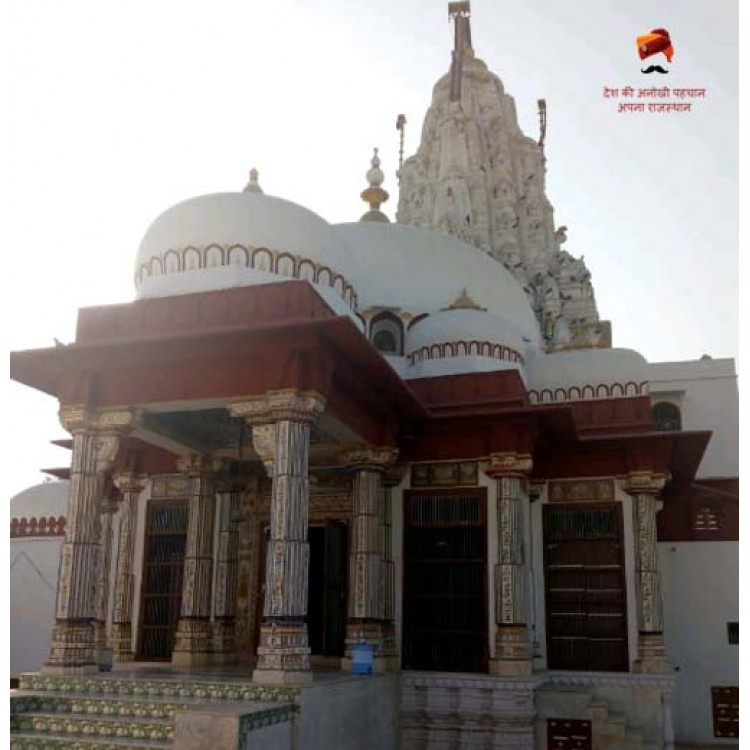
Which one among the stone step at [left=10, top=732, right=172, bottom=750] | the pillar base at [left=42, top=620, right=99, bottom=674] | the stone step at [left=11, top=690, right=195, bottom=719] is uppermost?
the pillar base at [left=42, top=620, right=99, bottom=674]

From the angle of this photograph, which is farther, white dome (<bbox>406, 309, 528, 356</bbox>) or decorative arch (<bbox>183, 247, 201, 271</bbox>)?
white dome (<bbox>406, 309, 528, 356</bbox>)

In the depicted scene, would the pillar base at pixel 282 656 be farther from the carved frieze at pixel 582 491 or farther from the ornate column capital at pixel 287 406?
the carved frieze at pixel 582 491

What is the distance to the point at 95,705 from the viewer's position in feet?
31.6

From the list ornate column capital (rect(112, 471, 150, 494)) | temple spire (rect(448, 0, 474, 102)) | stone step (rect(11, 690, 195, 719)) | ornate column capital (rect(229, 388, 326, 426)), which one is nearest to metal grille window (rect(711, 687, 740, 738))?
ornate column capital (rect(229, 388, 326, 426))

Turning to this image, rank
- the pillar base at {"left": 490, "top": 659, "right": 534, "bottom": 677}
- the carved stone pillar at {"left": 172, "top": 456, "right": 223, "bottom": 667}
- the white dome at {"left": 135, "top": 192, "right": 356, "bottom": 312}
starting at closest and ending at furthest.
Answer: the white dome at {"left": 135, "top": 192, "right": 356, "bottom": 312} → the pillar base at {"left": 490, "top": 659, "right": 534, "bottom": 677} → the carved stone pillar at {"left": 172, "top": 456, "right": 223, "bottom": 667}

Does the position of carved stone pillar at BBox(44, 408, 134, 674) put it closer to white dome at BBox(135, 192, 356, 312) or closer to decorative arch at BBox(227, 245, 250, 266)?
white dome at BBox(135, 192, 356, 312)

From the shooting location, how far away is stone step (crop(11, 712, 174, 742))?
29.3ft

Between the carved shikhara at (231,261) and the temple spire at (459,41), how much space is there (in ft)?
93.3

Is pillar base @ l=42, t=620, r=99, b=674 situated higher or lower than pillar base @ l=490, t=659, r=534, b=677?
higher

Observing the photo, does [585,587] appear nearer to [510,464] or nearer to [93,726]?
[510,464]

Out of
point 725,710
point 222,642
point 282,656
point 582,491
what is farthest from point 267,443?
point 725,710

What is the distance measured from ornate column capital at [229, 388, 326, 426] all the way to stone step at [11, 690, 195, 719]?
11.3 ft

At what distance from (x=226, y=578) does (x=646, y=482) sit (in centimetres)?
734
